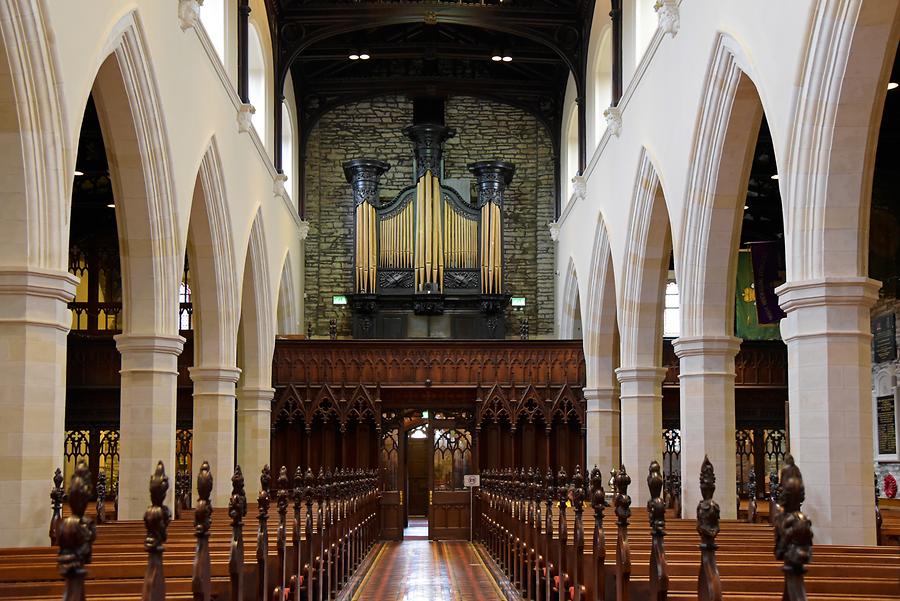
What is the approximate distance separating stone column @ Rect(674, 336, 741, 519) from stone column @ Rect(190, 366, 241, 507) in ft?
22.2

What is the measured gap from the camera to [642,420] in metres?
17.2

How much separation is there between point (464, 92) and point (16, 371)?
684 inches

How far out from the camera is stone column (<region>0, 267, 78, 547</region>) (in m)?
9.00

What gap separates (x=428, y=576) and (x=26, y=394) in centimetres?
638

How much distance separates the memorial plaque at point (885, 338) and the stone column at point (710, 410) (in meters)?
6.32

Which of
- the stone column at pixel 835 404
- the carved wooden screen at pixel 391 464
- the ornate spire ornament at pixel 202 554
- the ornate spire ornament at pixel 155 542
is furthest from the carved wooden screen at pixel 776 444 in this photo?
the ornate spire ornament at pixel 155 542

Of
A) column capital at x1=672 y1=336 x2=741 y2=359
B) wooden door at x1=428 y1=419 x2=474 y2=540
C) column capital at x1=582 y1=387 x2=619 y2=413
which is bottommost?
wooden door at x1=428 y1=419 x2=474 y2=540

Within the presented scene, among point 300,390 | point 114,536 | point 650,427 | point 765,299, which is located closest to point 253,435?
point 300,390

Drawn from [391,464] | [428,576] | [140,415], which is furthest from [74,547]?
[391,464]

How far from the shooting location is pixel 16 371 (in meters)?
9.01

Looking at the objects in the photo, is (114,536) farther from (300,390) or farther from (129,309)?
(300,390)

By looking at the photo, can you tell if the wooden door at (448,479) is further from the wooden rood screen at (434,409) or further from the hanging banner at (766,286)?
the hanging banner at (766,286)

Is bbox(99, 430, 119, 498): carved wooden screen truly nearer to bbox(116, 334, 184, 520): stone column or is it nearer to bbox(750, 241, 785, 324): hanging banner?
bbox(116, 334, 184, 520): stone column

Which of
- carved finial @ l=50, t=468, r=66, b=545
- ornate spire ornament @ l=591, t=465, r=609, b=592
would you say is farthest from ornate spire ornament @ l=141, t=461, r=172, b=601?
carved finial @ l=50, t=468, r=66, b=545
